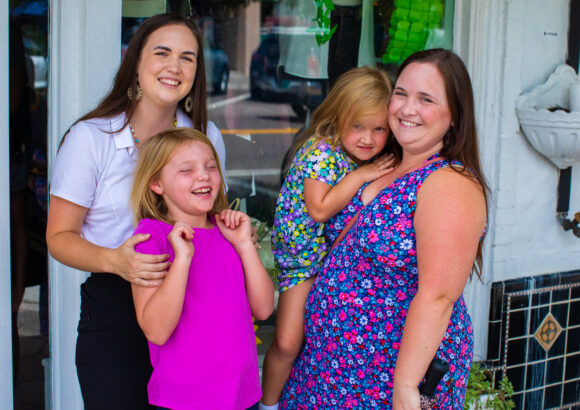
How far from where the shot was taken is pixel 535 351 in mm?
3672

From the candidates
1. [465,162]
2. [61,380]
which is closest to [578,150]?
[465,162]

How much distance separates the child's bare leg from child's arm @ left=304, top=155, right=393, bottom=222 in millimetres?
292

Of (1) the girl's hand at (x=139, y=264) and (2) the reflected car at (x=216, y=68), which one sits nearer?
(1) the girl's hand at (x=139, y=264)

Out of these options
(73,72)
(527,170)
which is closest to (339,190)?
(73,72)

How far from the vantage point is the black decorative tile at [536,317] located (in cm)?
362

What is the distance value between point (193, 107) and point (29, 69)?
2.31m

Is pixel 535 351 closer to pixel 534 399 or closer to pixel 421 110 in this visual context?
pixel 534 399

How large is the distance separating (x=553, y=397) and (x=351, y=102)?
2.31 metres

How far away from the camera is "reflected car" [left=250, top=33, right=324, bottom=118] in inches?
152

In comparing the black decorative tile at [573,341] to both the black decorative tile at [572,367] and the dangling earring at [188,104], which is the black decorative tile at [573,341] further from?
the dangling earring at [188,104]

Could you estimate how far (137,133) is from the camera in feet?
7.08

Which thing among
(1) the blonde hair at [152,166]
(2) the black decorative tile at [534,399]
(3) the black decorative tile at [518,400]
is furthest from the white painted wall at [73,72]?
(2) the black decorative tile at [534,399]

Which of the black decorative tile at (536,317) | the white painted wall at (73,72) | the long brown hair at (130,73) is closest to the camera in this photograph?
the long brown hair at (130,73)

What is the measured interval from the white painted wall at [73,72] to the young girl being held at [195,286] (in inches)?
32.1
